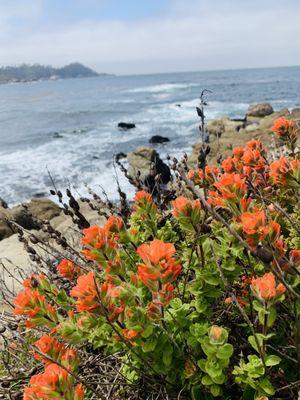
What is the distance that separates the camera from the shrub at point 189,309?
1.28m

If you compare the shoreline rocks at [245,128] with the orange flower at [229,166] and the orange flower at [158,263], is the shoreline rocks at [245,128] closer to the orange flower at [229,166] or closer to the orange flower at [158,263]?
the orange flower at [229,166]

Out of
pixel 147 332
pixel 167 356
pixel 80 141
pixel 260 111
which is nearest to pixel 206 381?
pixel 167 356

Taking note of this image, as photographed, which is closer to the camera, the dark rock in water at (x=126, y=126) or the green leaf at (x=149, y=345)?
the green leaf at (x=149, y=345)

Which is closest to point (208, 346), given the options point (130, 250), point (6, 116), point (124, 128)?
point (130, 250)

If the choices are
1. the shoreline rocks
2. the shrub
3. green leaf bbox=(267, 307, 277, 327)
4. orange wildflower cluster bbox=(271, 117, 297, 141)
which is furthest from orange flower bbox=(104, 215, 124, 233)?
the shoreline rocks

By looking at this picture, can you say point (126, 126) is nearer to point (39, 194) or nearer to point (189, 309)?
point (39, 194)

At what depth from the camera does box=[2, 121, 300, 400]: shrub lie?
128cm

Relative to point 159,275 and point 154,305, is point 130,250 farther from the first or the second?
point 159,275

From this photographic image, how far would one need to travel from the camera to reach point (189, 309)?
1626mm

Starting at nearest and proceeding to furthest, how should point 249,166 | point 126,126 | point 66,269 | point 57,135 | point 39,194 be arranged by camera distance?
point 66,269
point 249,166
point 39,194
point 57,135
point 126,126

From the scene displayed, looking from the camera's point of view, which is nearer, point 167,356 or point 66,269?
point 167,356

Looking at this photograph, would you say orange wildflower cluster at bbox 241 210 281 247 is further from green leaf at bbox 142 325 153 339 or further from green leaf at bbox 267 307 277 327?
green leaf at bbox 142 325 153 339

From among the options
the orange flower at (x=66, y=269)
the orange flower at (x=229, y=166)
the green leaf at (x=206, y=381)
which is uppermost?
the orange flower at (x=229, y=166)

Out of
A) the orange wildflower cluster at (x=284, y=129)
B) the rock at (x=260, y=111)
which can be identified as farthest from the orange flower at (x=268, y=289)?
the rock at (x=260, y=111)
